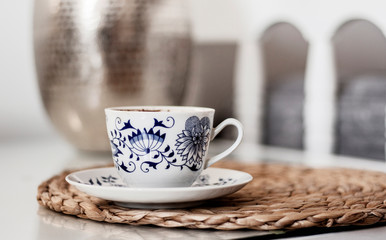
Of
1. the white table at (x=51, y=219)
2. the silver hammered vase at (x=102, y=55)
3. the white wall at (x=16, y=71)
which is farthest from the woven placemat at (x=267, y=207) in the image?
the white wall at (x=16, y=71)

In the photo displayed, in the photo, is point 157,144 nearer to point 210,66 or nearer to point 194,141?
point 194,141

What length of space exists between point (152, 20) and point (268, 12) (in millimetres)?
499

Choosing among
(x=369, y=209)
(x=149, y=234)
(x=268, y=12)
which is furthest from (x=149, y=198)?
(x=268, y=12)

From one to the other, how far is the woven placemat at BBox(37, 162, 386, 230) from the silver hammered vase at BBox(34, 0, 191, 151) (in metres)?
0.27

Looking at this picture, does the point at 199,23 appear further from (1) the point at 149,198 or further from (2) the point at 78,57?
(1) the point at 149,198

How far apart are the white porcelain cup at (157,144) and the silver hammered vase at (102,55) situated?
38cm

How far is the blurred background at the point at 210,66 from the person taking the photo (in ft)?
2.84

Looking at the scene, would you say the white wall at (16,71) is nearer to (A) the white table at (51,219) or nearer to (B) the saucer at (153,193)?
(A) the white table at (51,219)

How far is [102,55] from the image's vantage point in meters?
0.86

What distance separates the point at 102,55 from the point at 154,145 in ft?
1.37

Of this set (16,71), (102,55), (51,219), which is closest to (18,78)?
(16,71)

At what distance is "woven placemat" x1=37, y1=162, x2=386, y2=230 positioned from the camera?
437 millimetres

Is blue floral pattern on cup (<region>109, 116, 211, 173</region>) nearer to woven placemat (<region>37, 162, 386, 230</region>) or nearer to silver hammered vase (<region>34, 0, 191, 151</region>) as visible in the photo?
woven placemat (<region>37, 162, 386, 230</region>)

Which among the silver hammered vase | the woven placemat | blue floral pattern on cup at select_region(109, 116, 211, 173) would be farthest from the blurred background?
blue floral pattern on cup at select_region(109, 116, 211, 173)
